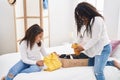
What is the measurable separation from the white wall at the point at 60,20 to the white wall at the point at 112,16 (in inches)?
50.0

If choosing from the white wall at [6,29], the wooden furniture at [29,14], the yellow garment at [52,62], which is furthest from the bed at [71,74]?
the wooden furniture at [29,14]

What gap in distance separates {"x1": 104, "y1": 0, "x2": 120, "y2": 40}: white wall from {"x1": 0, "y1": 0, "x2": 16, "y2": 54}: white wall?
61.0 inches

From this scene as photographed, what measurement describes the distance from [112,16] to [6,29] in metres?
1.77

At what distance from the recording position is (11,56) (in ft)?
8.21

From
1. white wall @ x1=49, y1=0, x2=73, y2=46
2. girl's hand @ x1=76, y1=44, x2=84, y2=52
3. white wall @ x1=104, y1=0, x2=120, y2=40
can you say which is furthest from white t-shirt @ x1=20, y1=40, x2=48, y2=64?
white wall @ x1=49, y1=0, x2=73, y2=46

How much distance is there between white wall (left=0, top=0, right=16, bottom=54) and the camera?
3.25 metres

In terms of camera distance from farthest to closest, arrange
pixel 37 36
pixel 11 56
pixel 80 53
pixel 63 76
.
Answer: pixel 11 56
pixel 80 53
pixel 37 36
pixel 63 76

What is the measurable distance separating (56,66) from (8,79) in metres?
0.48

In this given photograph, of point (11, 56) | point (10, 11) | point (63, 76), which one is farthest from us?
point (10, 11)

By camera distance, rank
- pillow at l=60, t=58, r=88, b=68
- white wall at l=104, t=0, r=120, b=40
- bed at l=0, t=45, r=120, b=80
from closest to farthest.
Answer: bed at l=0, t=45, r=120, b=80, pillow at l=60, t=58, r=88, b=68, white wall at l=104, t=0, r=120, b=40

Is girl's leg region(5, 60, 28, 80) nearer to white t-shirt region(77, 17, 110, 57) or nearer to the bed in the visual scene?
the bed

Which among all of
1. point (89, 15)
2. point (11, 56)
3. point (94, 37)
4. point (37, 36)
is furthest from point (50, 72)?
point (11, 56)

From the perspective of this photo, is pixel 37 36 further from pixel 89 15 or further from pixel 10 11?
pixel 10 11

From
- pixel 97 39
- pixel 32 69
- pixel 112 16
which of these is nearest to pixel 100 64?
pixel 97 39
